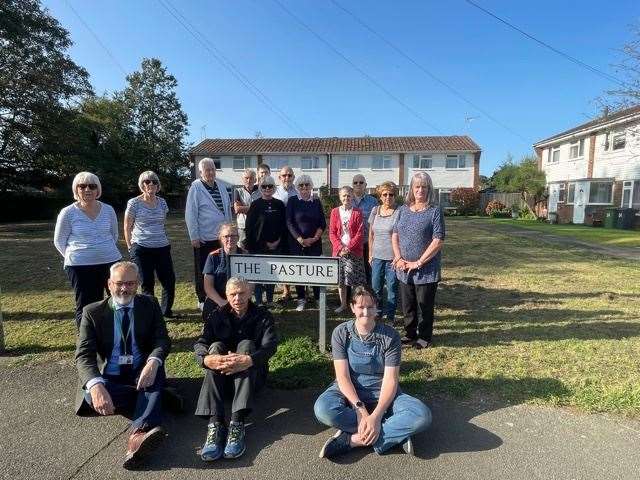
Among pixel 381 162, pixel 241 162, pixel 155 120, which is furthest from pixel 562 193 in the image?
pixel 155 120

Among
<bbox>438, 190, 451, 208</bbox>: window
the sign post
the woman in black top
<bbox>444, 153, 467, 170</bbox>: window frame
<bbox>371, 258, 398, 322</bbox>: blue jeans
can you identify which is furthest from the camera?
<bbox>444, 153, 467, 170</bbox>: window frame

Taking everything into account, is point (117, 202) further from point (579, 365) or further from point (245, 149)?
point (579, 365)

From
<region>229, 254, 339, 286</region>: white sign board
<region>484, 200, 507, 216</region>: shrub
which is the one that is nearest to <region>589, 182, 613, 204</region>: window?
<region>484, 200, 507, 216</region>: shrub

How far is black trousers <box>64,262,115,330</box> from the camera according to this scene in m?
4.10

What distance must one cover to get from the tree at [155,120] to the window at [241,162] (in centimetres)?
724

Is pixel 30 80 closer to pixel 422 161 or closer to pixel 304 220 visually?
pixel 304 220

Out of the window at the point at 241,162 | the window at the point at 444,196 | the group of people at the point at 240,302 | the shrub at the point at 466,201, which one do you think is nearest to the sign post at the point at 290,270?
the group of people at the point at 240,302

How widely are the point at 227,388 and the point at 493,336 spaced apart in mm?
3188

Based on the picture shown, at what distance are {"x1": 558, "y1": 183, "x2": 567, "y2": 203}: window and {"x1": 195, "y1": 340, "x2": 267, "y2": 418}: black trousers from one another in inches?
1127

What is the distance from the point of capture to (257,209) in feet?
17.5

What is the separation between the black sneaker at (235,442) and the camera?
8.66 ft

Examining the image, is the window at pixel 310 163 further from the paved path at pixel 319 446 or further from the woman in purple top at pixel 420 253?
the paved path at pixel 319 446

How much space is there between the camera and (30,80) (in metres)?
20.1

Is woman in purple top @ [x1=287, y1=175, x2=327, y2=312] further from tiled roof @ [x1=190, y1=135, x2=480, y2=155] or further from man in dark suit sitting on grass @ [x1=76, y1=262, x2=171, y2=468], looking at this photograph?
tiled roof @ [x1=190, y1=135, x2=480, y2=155]
